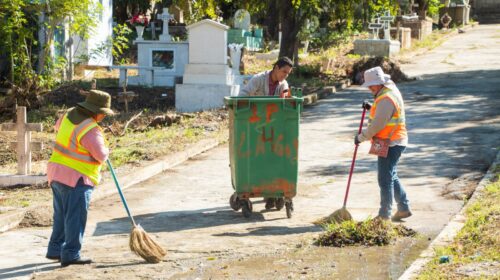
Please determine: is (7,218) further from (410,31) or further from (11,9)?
(410,31)

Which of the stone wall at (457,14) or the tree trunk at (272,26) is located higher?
the stone wall at (457,14)

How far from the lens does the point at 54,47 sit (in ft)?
79.6

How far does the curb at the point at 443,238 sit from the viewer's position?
7527mm

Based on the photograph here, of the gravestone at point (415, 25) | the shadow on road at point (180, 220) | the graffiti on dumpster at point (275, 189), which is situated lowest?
the shadow on road at point (180, 220)

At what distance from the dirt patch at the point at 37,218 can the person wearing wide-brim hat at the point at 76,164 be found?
1.73 metres

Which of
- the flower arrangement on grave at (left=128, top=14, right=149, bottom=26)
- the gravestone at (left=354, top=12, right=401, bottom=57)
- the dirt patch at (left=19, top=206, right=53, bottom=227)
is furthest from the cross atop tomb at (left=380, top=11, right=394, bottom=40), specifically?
the dirt patch at (left=19, top=206, right=53, bottom=227)

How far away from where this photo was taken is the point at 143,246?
8.09 metres

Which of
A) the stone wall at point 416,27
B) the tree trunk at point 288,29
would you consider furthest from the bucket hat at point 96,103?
the stone wall at point 416,27

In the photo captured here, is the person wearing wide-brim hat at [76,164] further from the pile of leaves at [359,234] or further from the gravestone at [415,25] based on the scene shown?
the gravestone at [415,25]

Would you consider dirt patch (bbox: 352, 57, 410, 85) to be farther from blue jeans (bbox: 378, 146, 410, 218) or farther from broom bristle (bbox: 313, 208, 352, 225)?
broom bristle (bbox: 313, 208, 352, 225)

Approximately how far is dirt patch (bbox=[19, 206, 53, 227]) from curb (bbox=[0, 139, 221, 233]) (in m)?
0.04

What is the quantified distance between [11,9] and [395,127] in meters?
10.8

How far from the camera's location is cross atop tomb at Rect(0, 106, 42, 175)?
38.0 feet

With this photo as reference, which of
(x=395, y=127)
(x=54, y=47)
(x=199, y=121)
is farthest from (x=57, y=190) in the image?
(x=54, y=47)
